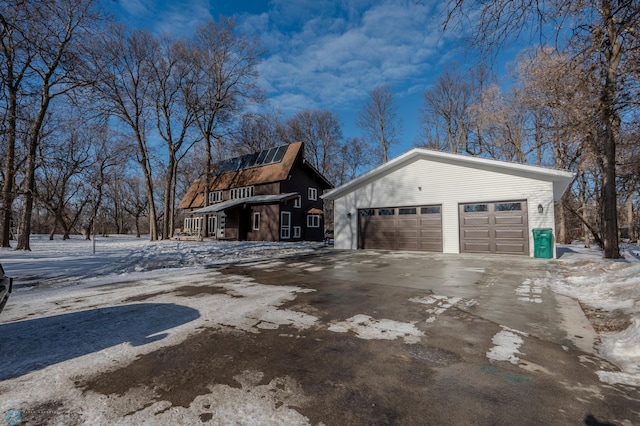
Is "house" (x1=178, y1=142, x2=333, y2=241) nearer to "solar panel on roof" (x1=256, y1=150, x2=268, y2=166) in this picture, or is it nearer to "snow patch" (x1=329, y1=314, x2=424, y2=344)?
"solar panel on roof" (x1=256, y1=150, x2=268, y2=166)

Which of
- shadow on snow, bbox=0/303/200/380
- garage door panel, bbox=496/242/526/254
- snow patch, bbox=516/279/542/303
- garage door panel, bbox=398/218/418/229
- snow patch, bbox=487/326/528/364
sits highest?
garage door panel, bbox=398/218/418/229

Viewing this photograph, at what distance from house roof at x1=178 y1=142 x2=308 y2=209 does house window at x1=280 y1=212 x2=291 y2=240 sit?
9.47 feet

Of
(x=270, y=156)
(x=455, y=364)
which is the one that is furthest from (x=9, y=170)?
(x=455, y=364)

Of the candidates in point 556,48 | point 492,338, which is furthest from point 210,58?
point 492,338

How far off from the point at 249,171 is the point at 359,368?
79.1 ft

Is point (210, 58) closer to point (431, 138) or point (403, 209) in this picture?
point (403, 209)

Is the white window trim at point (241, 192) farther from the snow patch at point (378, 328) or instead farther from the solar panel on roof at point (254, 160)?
the snow patch at point (378, 328)

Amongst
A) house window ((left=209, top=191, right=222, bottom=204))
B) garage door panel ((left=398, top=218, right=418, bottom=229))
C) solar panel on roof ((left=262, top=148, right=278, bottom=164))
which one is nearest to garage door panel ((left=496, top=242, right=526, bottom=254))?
garage door panel ((left=398, top=218, right=418, bottom=229))

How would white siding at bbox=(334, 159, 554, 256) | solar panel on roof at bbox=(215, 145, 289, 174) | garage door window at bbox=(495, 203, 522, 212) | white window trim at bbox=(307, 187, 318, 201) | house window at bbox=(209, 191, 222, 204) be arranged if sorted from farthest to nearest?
house window at bbox=(209, 191, 222, 204) < white window trim at bbox=(307, 187, 318, 201) < solar panel on roof at bbox=(215, 145, 289, 174) < garage door window at bbox=(495, 203, 522, 212) < white siding at bbox=(334, 159, 554, 256)

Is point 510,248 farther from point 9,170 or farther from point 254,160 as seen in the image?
point 9,170

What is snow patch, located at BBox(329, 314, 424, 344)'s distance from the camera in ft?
10.8

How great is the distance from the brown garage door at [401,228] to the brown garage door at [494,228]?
121 cm

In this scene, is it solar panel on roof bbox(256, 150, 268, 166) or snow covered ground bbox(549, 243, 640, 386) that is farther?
solar panel on roof bbox(256, 150, 268, 166)

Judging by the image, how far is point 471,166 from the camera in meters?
13.1
